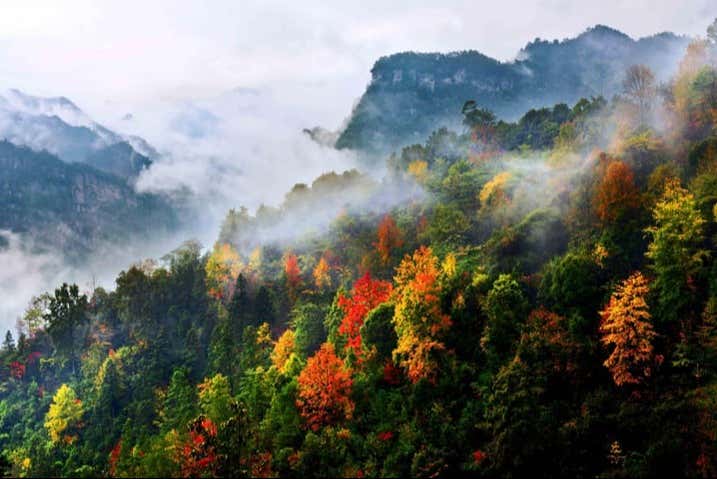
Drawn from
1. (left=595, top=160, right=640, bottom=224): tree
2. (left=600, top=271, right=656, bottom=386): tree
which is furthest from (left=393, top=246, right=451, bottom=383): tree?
(left=595, top=160, right=640, bottom=224): tree

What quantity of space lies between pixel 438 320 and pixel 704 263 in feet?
79.0

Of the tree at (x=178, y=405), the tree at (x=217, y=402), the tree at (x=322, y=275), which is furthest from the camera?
the tree at (x=322, y=275)

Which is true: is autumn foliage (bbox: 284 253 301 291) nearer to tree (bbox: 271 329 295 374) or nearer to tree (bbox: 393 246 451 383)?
tree (bbox: 271 329 295 374)

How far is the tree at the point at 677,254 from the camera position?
167ft

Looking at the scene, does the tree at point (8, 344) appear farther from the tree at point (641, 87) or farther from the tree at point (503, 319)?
the tree at point (641, 87)

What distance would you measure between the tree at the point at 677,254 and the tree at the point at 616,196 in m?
8.97

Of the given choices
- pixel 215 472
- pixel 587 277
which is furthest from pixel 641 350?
pixel 215 472

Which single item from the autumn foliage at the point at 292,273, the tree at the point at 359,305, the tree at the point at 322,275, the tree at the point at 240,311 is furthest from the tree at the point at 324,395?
the autumn foliage at the point at 292,273

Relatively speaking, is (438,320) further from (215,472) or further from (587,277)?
(215,472)

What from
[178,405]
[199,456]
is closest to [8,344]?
[178,405]

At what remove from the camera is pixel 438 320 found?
59094 mm

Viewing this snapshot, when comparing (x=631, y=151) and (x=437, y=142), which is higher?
(x=437, y=142)

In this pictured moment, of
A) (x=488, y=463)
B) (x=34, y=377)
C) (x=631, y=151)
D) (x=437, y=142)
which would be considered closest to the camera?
(x=488, y=463)

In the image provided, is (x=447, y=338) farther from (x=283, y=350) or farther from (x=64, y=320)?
(x=64, y=320)
